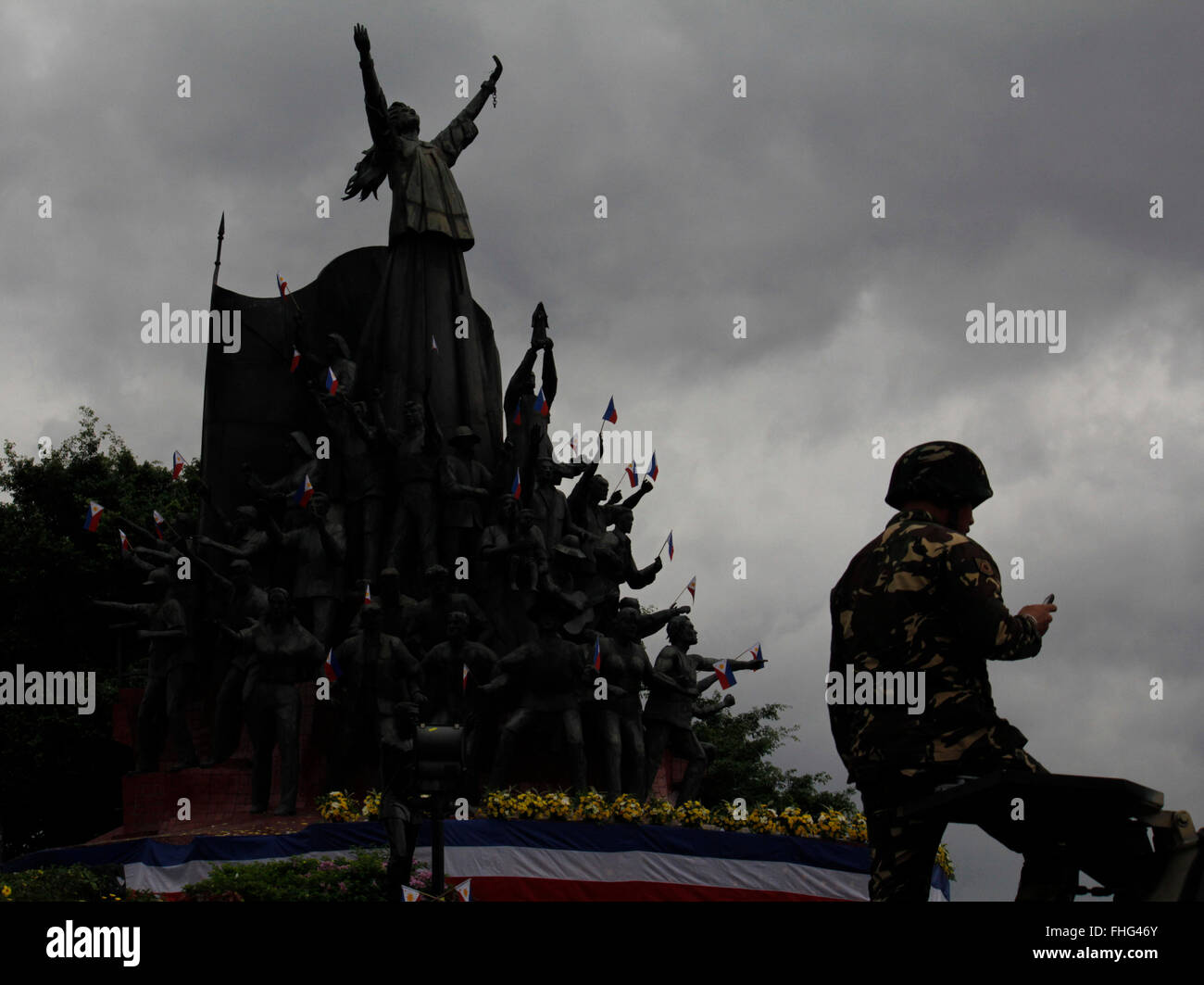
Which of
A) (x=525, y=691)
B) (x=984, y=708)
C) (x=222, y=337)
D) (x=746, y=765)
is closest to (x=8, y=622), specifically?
(x=222, y=337)

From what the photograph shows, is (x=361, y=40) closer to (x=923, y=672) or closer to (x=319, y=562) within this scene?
(x=319, y=562)

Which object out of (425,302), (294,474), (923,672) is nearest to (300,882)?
(923,672)

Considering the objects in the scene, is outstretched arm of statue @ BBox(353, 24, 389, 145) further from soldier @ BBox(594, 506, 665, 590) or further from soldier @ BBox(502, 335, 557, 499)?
soldier @ BBox(594, 506, 665, 590)

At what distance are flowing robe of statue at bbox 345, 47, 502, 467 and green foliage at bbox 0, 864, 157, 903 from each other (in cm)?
921

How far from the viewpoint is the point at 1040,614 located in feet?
17.5

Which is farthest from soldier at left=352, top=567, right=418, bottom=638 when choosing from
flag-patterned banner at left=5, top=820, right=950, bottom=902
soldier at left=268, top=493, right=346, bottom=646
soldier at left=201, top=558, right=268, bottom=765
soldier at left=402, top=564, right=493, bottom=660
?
flag-patterned banner at left=5, top=820, right=950, bottom=902

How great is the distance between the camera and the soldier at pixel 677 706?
2177cm

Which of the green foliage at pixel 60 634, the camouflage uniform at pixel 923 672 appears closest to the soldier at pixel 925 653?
the camouflage uniform at pixel 923 672

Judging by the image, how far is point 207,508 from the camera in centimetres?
2395

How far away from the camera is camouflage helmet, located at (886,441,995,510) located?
5.52 m

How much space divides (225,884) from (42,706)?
84.7 ft

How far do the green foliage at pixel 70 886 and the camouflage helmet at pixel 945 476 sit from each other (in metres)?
10.6

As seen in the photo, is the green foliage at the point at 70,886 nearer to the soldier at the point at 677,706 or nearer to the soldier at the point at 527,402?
the soldier at the point at 677,706
